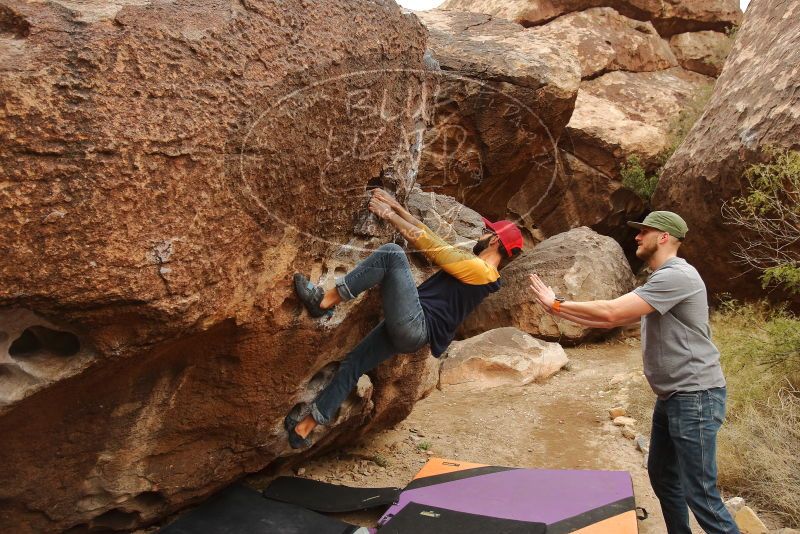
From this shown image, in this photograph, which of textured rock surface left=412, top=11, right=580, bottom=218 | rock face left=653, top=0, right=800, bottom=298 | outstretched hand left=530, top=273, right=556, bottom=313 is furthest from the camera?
textured rock surface left=412, top=11, right=580, bottom=218

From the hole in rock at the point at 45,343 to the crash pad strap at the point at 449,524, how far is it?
5.22ft

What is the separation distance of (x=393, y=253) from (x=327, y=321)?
0.49 meters

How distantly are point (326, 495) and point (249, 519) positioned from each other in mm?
522

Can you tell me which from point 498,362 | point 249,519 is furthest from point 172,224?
point 498,362

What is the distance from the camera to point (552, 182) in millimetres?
10016

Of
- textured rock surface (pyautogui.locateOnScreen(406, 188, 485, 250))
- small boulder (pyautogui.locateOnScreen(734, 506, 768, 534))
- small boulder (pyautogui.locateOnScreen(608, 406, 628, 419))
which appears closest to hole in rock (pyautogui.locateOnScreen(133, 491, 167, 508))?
textured rock surface (pyautogui.locateOnScreen(406, 188, 485, 250))

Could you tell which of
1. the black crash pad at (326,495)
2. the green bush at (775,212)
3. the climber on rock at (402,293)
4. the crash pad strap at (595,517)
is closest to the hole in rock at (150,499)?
the black crash pad at (326,495)

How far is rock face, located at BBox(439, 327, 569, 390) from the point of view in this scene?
6289 mm

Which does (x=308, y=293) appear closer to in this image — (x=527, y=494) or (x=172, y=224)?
(x=172, y=224)

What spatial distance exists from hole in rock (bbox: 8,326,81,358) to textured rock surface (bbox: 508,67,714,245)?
25.5 feet

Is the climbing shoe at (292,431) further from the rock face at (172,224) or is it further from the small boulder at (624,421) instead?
the small boulder at (624,421)

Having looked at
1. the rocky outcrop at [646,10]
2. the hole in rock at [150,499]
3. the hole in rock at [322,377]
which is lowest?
the hole in rock at [150,499]

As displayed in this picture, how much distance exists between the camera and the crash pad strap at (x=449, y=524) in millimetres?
3178

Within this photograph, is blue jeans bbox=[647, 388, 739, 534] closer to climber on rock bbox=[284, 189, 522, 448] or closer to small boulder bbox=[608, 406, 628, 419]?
climber on rock bbox=[284, 189, 522, 448]
